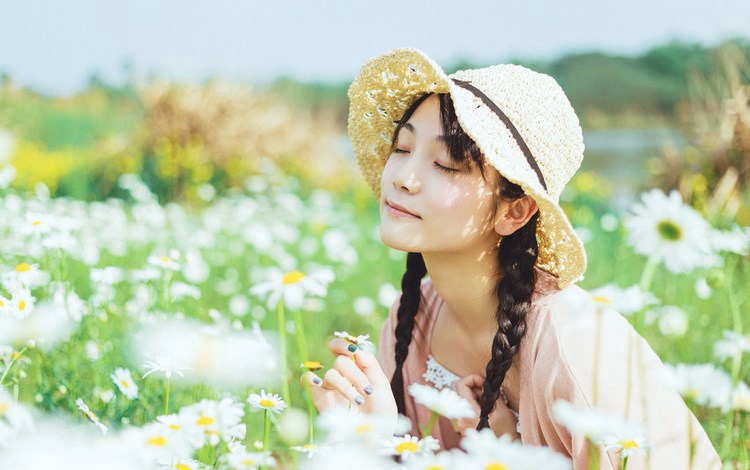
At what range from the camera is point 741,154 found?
5.53 m

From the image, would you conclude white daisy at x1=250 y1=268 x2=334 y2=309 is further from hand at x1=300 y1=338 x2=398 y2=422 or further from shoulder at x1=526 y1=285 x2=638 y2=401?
shoulder at x1=526 y1=285 x2=638 y2=401

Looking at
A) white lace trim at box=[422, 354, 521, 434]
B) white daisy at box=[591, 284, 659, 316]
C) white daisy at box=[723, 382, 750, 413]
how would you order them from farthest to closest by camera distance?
white lace trim at box=[422, 354, 521, 434]
white daisy at box=[591, 284, 659, 316]
white daisy at box=[723, 382, 750, 413]

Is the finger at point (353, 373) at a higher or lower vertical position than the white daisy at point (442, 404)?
lower

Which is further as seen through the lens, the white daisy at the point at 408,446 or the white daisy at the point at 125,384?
the white daisy at the point at 125,384

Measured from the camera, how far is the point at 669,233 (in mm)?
1229

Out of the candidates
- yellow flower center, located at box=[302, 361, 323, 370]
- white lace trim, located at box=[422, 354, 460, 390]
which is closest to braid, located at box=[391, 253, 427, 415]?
white lace trim, located at box=[422, 354, 460, 390]

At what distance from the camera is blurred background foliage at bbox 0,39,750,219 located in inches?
221

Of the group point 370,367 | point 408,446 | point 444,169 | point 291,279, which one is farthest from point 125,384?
point 444,169

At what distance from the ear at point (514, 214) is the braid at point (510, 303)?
0.14 feet

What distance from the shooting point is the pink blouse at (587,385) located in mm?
1503

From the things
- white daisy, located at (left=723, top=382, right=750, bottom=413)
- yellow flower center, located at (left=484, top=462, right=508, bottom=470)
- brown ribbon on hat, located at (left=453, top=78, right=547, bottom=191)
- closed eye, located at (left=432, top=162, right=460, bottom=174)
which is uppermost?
brown ribbon on hat, located at (left=453, top=78, right=547, bottom=191)

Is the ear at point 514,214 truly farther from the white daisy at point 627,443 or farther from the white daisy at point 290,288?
the white daisy at point 627,443

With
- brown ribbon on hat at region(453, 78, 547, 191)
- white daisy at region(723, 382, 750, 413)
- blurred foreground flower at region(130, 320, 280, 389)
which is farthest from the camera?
brown ribbon on hat at region(453, 78, 547, 191)

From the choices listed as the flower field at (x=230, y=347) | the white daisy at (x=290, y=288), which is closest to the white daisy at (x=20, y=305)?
the flower field at (x=230, y=347)
